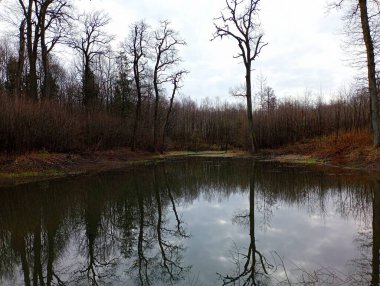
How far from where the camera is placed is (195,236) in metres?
6.94

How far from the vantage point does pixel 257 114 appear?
36.2 m

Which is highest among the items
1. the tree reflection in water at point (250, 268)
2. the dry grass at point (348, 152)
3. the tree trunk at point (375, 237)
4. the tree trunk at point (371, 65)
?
the tree trunk at point (371, 65)

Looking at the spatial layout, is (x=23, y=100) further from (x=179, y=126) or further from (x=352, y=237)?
(x=179, y=126)

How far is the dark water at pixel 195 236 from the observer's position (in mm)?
4969

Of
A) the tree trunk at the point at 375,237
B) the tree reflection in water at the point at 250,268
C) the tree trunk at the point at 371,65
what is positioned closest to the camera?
the tree trunk at the point at 375,237

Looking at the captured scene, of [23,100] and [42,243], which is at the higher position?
[23,100]

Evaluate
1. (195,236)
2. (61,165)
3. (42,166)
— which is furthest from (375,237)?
(61,165)

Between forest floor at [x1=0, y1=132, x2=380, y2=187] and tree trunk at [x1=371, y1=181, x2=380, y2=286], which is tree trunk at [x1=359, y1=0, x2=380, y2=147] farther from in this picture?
tree trunk at [x1=371, y1=181, x2=380, y2=286]

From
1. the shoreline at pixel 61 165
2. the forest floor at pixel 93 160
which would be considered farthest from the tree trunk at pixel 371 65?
the shoreline at pixel 61 165

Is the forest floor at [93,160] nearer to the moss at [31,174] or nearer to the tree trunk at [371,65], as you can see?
the moss at [31,174]

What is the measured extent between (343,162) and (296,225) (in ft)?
37.6

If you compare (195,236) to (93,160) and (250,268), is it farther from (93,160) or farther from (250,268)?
(93,160)

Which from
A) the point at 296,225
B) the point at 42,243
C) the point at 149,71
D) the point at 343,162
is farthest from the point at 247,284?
the point at 149,71

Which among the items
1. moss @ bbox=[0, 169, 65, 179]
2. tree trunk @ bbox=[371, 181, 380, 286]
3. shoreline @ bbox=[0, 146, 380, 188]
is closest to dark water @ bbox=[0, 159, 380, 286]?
tree trunk @ bbox=[371, 181, 380, 286]
